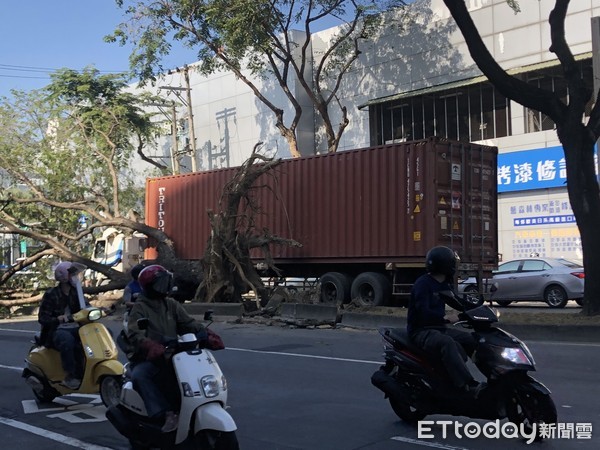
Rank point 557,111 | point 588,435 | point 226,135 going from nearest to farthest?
point 588,435, point 557,111, point 226,135

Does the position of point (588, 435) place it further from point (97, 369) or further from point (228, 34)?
point (228, 34)

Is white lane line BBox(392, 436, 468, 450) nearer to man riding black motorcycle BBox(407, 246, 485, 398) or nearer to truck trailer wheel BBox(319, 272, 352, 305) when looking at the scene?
man riding black motorcycle BBox(407, 246, 485, 398)

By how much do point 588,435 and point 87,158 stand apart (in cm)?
2456

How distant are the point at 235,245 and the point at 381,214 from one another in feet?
13.4

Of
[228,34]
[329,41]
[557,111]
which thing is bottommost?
[557,111]

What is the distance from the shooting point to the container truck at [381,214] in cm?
1622

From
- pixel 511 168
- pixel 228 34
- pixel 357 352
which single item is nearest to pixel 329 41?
pixel 228 34

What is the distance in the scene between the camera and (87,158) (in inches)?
1078

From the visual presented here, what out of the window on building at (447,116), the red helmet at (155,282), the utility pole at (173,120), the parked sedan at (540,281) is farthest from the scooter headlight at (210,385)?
the utility pole at (173,120)

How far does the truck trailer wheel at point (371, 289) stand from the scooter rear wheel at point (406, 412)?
10.8 m

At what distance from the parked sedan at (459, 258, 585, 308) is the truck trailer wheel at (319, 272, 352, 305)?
10.4 feet

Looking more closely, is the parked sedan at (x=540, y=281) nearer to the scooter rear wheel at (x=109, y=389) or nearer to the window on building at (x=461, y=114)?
the window on building at (x=461, y=114)

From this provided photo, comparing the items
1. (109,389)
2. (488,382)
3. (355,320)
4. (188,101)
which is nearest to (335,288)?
(355,320)

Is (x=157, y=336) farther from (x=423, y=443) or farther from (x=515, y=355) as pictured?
(x=515, y=355)
